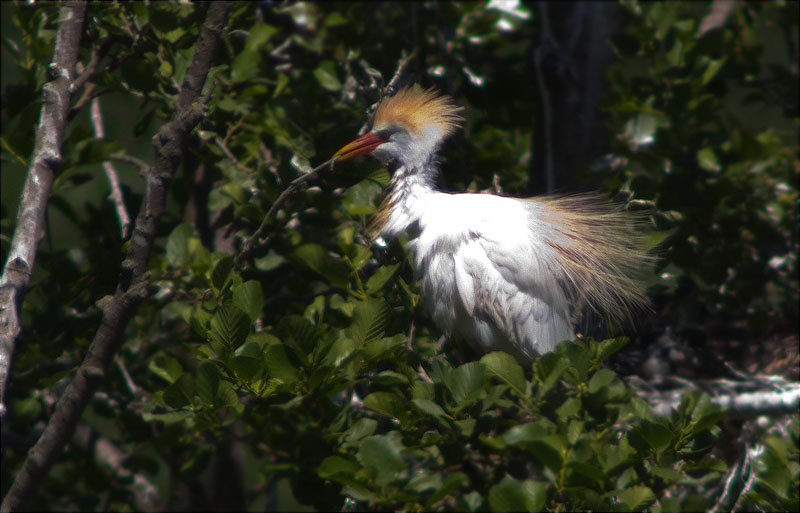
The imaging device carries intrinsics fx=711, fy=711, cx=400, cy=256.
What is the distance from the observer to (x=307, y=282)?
1.53 meters

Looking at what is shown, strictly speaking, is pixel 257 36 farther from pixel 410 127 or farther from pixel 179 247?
pixel 179 247

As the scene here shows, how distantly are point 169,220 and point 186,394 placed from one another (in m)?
0.63

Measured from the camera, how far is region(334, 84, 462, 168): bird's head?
4.84 feet

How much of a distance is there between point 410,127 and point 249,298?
57 centimetres

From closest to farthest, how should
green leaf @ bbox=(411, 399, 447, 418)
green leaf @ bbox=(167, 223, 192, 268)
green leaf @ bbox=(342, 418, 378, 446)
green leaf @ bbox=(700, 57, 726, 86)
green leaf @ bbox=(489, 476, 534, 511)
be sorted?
1. green leaf @ bbox=(489, 476, 534, 511)
2. green leaf @ bbox=(411, 399, 447, 418)
3. green leaf @ bbox=(342, 418, 378, 446)
4. green leaf @ bbox=(167, 223, 192, 268)
5. green leaf @ bbox=(700, 57, 726, 86)

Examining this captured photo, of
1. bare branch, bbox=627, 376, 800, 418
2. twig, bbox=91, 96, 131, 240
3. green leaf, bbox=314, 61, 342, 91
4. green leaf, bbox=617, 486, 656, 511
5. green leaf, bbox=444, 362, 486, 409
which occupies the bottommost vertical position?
bare branch, bbox=627, 376, 800, 418

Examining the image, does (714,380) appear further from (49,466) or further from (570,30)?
(49,466)

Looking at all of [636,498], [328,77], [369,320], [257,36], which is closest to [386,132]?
[328,77]

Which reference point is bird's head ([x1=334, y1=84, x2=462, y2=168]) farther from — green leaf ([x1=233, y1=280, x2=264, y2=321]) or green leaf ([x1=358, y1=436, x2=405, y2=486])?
green leaf ([x1=358, y1=436, x2=405, y2=486])

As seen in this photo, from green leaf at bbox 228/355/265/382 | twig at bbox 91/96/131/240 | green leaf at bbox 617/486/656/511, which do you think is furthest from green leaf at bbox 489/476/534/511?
twig at bbox 91/96/131/240

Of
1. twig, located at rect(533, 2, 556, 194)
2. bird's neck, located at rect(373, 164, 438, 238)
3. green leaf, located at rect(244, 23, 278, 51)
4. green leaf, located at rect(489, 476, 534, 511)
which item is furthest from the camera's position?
twig, located at rect(533, 2, 556, 194)

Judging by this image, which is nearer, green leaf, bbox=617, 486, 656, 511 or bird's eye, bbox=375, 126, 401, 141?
green leaf, bbox=617, 486, 656, 511

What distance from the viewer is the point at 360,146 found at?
140cm

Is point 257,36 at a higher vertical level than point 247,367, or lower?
higher
